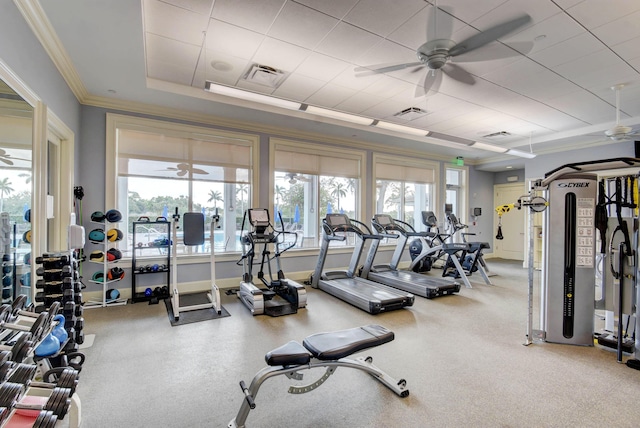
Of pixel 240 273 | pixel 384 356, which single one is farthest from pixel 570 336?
pixel 240 273

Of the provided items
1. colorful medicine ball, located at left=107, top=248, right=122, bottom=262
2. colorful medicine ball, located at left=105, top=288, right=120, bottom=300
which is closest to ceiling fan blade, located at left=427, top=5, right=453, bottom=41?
colorful medicine ball, located at left=107, top=248, right=122, bottom=262

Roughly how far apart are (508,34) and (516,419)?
11.0 ft

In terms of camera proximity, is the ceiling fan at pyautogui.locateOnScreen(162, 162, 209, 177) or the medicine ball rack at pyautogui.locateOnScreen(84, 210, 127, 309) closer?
the medicine ball rack at pyautogui.locateOnScreen(84, 210, 127, 309)

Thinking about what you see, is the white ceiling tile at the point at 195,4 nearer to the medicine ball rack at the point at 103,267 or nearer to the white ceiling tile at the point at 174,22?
the white ceiling tile at the point at 174,22

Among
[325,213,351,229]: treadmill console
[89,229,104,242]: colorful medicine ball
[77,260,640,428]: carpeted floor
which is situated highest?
[325,213,351,229]: treadmill console

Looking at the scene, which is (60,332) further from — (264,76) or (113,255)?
(264,76)

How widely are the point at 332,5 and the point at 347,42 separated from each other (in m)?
0.61

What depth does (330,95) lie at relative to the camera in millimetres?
4570

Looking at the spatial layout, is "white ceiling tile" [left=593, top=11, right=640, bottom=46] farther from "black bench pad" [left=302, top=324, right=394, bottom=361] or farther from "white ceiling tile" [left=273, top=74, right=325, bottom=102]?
"black bench pad" [left=302, top=324, right=394, bottom=361]

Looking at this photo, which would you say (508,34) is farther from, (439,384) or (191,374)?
(191,374)

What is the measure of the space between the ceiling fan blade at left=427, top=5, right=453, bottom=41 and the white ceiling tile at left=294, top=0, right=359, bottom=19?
721 mm

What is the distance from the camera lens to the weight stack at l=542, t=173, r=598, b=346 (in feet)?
10.4

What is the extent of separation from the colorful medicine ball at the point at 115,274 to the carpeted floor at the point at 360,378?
1.76 ft

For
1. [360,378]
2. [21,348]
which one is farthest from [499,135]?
[21,348]
